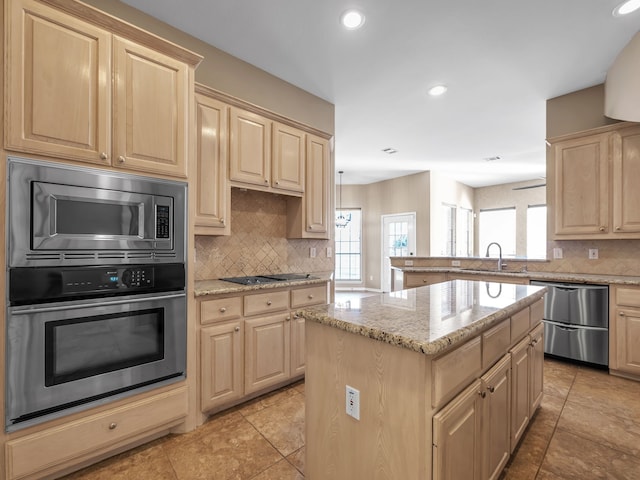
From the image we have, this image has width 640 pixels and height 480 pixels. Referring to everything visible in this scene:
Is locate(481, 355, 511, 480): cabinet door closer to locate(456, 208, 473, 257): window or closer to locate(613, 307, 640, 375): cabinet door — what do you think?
locate(613, 307, 640, 375): cabinet door

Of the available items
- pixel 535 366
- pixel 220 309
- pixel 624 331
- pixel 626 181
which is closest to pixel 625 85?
pixel 626 181

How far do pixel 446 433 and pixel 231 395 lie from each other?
1668mm

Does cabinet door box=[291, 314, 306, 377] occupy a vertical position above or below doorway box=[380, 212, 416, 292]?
below

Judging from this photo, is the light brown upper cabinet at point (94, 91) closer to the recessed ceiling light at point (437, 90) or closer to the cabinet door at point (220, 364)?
the cabinet door at point (220, 364)

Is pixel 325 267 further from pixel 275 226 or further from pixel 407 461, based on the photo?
pixel 407 461

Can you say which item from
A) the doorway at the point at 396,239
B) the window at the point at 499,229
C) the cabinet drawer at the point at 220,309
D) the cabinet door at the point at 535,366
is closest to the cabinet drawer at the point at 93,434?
the cabinet drawer at the point at 220,309

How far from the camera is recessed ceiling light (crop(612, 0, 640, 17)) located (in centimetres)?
213

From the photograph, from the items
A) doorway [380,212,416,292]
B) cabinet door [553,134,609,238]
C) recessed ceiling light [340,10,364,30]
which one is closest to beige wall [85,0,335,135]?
recessed ceiling light [340,10,364,30]

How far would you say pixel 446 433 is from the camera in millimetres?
1058

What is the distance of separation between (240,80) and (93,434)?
2.88 m

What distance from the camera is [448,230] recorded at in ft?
25.8

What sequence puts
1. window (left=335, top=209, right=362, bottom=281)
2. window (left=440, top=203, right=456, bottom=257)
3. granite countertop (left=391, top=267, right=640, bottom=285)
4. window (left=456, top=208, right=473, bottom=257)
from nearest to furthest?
1. granite countertop (left=391, top=267, right=640, bottom=285)
2. window (left=440, top=203, right=456, bottom=257)
3. window (left=456, top=208, right=473, bottom=257)
4. window (left=335, top=209, right=362, bottom=281)

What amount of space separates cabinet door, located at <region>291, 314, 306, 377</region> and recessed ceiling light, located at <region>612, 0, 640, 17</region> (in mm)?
3288

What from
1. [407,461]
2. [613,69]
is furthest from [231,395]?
[613,69]
